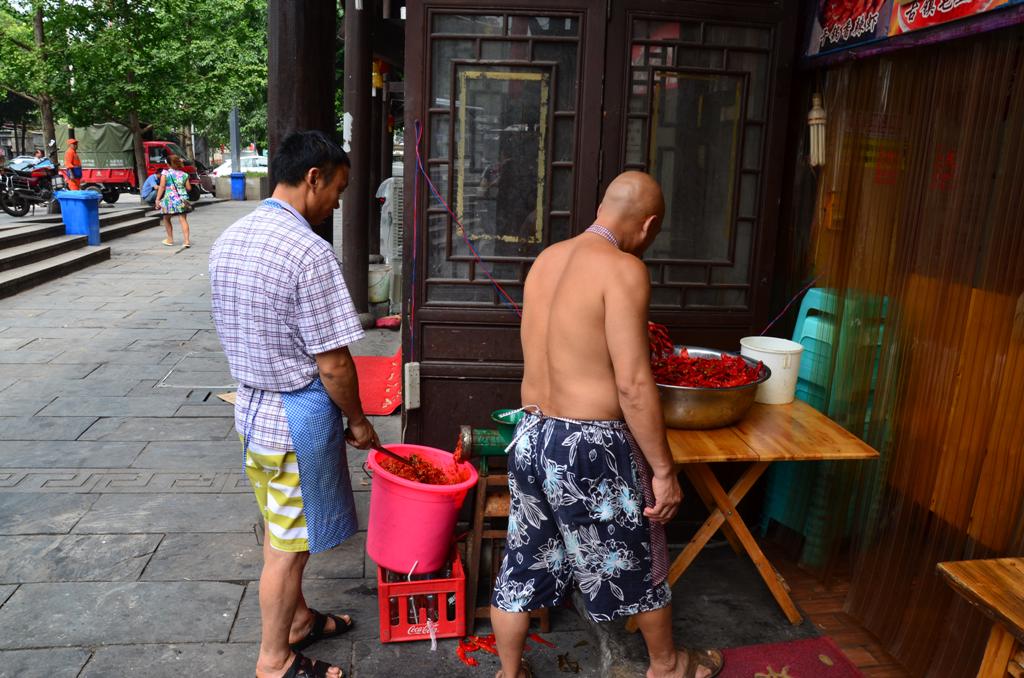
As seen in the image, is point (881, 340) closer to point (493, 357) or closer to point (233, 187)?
point (493, 357)

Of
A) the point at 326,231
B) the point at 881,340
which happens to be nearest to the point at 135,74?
the point at 326,231

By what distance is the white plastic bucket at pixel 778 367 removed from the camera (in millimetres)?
3658

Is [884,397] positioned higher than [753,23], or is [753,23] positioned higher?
[753,23]

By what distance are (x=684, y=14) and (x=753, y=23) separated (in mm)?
368

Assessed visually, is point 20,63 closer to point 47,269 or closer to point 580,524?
point 47,269

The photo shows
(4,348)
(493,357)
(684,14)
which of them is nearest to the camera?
(684,14)

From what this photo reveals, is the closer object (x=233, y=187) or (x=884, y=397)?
(x=884, y=397)

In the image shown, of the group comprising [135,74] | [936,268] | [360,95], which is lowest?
[936,268]

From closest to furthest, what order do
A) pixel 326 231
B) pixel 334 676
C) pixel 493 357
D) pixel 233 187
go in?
pixel 334 676 < pixel 493 357 < pixel 326 231 < pixel 233 187

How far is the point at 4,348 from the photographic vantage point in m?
7.86

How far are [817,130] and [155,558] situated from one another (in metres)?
4.00

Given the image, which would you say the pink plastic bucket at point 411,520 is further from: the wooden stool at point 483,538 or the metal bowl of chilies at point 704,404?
the metal bowl of chilies at point 704,404

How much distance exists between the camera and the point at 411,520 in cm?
316

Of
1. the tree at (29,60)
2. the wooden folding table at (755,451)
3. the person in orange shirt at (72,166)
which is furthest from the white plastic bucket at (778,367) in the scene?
the tree at (29,60)
